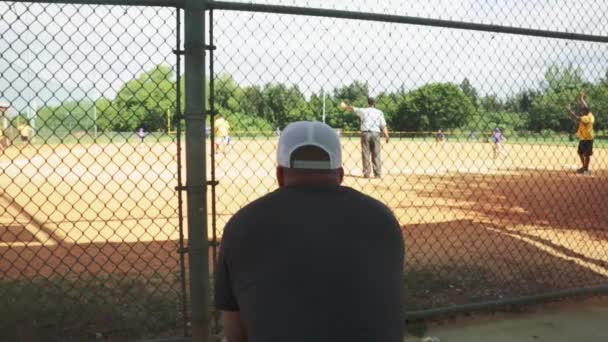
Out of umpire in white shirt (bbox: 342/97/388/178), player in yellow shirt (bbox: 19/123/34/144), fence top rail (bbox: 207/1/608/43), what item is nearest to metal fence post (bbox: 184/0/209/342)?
fence top rail (bbox: 207/1/608/43)

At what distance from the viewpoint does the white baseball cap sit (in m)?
1.76

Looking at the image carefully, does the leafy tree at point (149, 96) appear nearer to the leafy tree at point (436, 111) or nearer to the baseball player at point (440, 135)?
the baseball player at point (440, 135)

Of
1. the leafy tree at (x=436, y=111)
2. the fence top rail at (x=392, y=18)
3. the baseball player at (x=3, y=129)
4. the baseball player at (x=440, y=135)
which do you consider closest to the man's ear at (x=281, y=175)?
the fence top rail at (x=392, y=18)

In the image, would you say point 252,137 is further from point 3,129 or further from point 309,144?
point 309,144

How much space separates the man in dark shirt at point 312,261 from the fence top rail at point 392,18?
1307mm

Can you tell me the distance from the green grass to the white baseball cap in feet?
7.67

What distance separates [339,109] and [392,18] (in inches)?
634

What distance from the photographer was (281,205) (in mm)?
1671

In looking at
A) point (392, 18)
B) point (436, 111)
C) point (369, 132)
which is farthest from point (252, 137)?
point (436, 111)

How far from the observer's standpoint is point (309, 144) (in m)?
1.76

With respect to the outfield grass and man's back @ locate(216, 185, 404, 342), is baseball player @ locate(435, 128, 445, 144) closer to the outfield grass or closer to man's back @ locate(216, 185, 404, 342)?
the outfield grass

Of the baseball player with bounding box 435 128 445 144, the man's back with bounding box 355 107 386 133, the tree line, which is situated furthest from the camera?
the man's back with bounding box 355 107 386 133

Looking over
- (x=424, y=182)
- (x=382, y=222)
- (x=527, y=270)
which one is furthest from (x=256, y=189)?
(x=382, y=222)

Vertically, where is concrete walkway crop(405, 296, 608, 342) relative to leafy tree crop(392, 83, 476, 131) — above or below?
below
